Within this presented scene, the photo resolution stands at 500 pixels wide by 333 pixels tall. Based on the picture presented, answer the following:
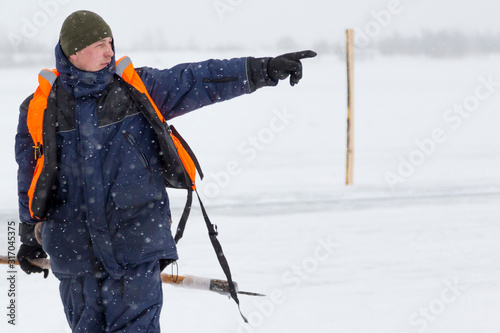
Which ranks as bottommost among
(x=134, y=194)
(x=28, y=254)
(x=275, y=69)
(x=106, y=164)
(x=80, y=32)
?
(x=28, y=254)

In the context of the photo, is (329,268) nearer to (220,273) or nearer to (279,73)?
(220,273)

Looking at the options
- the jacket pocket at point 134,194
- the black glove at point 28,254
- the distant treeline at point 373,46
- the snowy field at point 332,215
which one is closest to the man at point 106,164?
the jacket pocket at point 134,194

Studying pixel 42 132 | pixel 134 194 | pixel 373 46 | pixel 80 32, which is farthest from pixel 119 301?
pixel 373 46

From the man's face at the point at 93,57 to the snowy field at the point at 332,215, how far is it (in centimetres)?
219

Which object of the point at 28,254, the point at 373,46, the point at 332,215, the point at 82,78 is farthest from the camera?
the point at 373,46

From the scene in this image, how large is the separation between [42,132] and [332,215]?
4.61m

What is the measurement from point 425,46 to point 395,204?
1150cm

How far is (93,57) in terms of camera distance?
225 centimetres

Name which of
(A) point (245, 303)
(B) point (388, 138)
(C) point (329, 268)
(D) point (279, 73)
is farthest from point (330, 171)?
(D) point (279, 73)

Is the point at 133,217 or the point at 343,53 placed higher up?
the point at 133,217

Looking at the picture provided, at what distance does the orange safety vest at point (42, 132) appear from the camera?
2.23m

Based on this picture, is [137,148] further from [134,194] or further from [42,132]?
[42,132]

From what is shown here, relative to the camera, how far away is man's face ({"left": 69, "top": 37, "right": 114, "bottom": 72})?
88.5 inches

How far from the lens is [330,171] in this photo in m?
9.22
